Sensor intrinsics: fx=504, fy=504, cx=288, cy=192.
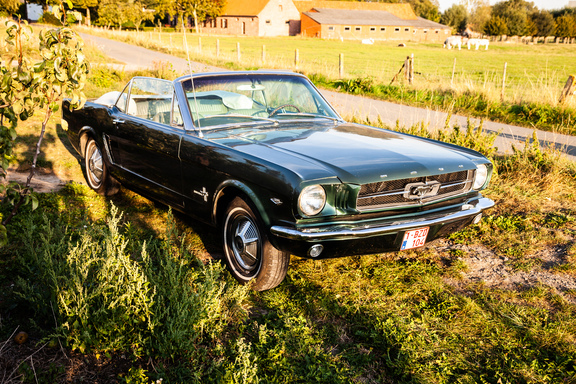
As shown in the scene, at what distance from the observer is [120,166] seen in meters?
5.33

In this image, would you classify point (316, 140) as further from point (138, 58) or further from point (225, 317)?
point (138, 58)

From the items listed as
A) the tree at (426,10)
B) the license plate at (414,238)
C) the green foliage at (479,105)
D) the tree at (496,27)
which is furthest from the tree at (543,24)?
the license plate at (414,238)

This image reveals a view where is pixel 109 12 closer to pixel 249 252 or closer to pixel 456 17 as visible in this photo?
pixel 249 252

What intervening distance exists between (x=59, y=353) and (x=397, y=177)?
2383mm

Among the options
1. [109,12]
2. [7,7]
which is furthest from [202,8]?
[7,7]

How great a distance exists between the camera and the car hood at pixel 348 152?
3414mm

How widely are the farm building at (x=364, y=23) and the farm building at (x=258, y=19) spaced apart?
84.4 inches

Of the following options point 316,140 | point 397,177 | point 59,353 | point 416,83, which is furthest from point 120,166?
point 416,83

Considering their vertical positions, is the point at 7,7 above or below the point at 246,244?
above

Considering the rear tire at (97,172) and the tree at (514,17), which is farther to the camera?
the tree at (514,17)

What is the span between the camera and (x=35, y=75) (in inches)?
124

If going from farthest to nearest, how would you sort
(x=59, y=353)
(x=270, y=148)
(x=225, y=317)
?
1. (x=270, y=148)
2. (x=225, y=317)
3. (x=59, y=353)

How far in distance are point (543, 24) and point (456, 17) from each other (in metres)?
19.6

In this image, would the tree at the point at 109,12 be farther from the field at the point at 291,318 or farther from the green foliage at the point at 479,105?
the field at the point at 291,318
